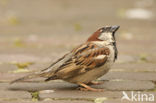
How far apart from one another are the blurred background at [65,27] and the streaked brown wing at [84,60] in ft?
4.69

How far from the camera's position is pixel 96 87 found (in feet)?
15.7

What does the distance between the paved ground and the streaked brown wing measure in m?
0.23

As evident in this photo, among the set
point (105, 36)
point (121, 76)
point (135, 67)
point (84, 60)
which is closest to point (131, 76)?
point (121, 76)

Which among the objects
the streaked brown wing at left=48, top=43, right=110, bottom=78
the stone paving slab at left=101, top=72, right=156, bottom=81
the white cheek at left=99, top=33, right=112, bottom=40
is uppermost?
the white cheek at left=99, top=33, right=112, bottom=40

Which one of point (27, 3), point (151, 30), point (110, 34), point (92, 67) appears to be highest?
point (27, 3)

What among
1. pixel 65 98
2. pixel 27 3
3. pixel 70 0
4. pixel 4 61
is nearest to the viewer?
pixel 65 98

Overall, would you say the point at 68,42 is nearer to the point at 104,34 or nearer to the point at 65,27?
the point at 65,27

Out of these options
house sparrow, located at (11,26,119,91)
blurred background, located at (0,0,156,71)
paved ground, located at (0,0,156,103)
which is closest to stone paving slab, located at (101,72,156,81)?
paved ground, located at (0,0,156,103)

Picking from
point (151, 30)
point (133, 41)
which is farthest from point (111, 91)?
point (151, 30)

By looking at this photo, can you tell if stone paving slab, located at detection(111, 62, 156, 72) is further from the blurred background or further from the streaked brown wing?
the streaked brown wing

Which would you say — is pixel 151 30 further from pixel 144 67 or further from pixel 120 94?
pixel 120 94

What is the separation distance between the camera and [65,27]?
936 centimetres

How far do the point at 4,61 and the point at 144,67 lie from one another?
6.77 feet

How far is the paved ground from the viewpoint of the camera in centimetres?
452
